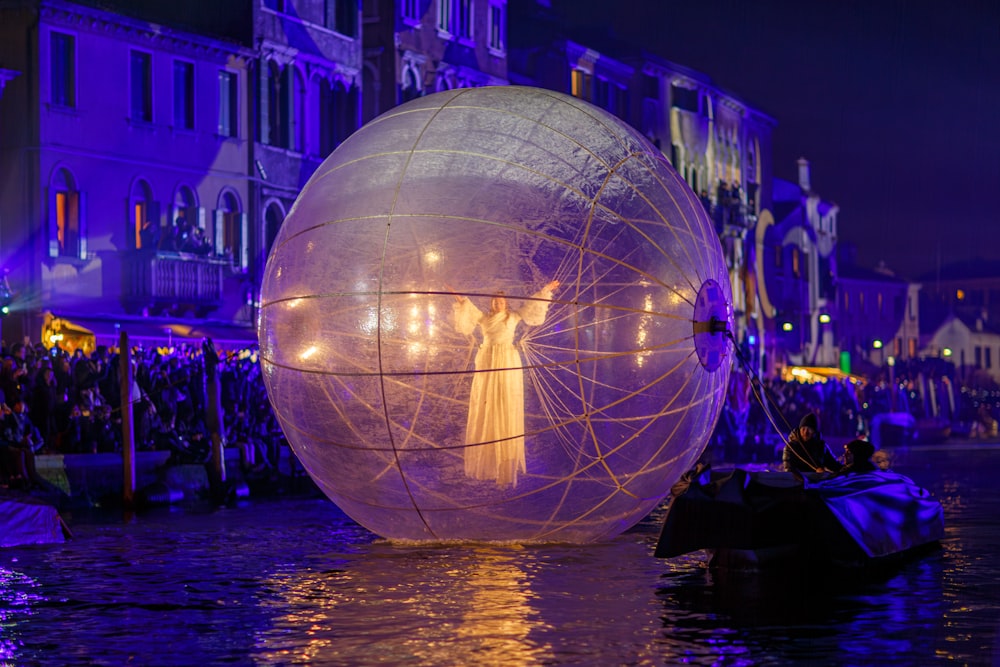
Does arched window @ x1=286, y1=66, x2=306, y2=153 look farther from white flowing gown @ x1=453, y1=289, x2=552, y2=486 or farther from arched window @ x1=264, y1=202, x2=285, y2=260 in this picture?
white flowing gown @ x1=453, y1=289, x2=552, y2=486

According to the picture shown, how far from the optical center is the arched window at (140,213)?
130ft

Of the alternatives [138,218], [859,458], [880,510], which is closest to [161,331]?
[138,218]

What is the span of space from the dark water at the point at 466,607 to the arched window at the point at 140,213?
72.9ft

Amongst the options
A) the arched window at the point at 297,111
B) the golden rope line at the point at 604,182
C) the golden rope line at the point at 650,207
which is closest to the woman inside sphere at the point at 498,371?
the golden rope line at the point at 604,182

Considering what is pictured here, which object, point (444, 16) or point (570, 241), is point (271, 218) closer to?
point (444, 16)

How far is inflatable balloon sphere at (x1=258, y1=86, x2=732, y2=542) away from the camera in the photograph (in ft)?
46.8

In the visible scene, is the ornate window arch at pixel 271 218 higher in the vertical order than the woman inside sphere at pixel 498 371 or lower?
higher

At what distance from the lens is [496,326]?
14180 millimetres

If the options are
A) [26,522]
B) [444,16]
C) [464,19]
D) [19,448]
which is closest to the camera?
[26,522]

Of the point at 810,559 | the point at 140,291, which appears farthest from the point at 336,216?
the point at 140,291

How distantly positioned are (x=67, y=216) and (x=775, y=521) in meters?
26.7

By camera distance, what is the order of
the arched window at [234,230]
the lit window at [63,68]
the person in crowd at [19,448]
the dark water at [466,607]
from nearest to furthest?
the dark water at [466,607]
the person in crowd at [19,448]
the lit window at [63,68]
the arched window at [234,230]

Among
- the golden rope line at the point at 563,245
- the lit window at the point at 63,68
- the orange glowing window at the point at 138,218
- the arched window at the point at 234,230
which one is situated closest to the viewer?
the golden rope line at the point at 563,245

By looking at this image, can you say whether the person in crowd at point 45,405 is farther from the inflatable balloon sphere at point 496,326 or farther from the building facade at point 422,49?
the building facade at point 422,49
